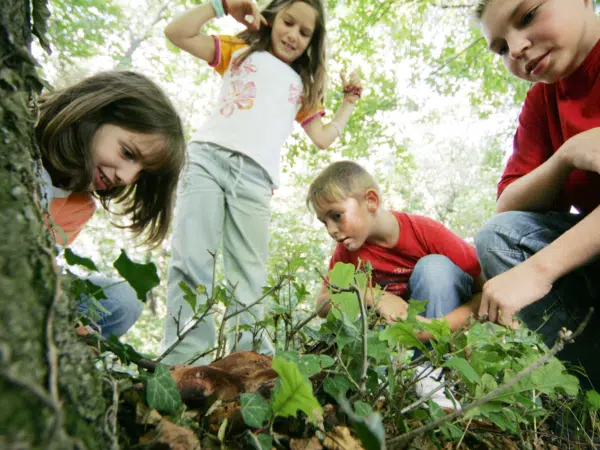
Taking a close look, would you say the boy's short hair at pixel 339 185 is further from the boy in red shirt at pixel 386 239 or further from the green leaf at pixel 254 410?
the green leaf at pixel 254 410

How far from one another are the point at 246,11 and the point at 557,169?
188cm

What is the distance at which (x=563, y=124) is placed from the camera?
55.5 inches

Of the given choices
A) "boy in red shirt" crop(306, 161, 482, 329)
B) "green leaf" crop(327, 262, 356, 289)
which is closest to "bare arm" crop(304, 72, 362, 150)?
"boy in red shirt" crop(306, 161, 482, 329)

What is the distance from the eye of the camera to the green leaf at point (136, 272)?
2.08ft

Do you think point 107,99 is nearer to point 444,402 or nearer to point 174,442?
point 174,442

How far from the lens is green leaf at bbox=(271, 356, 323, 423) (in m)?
0.45

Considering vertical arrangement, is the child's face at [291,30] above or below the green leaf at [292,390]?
above

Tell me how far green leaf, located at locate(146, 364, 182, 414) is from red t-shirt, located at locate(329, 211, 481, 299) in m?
1.62

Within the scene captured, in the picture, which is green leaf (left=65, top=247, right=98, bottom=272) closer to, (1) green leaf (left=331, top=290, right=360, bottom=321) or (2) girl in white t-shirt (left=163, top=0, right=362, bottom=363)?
(1) green leaf (left=331, top=290, right=360, bottom=321)

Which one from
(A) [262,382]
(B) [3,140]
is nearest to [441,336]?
(A) [262,382]

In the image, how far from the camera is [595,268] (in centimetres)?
121

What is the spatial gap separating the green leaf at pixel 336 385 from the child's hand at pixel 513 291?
537mm

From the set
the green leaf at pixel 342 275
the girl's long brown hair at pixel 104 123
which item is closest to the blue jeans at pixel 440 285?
the green leaf at pixel 342 275

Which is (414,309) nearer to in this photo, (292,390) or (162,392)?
(292,390)
